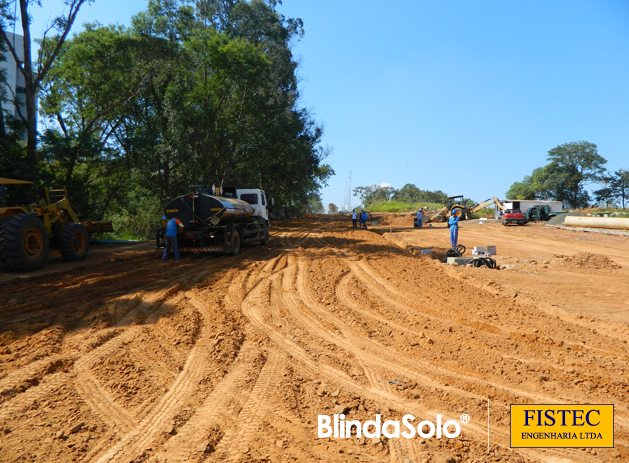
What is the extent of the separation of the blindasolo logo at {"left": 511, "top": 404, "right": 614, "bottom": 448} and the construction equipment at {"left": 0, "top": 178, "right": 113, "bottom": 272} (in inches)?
412

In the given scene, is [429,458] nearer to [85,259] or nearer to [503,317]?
[503,317]

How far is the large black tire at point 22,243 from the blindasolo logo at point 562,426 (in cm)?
1042

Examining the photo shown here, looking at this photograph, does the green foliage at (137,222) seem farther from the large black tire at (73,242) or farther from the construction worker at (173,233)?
the construction worker at (173,233)

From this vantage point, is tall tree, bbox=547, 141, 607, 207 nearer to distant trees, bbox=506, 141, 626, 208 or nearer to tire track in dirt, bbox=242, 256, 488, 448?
distant trees, bbox=506, 141, 626, 208

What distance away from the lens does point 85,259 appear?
11.9 meters

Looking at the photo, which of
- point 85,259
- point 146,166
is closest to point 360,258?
point 85,259

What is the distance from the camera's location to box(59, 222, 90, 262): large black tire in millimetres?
11172

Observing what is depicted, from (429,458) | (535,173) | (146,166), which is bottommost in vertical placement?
(429,458)

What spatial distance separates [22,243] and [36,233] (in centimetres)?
66

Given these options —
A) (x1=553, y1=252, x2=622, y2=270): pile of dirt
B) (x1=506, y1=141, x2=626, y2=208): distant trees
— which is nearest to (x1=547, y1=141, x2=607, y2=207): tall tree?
(x1=506, y1=141, x2=626, y2=208): distant trees

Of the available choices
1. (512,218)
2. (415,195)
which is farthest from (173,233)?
(415,195)

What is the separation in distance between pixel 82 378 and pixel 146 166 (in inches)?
713

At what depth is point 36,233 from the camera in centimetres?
981

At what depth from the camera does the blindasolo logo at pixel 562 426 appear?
313 cm
